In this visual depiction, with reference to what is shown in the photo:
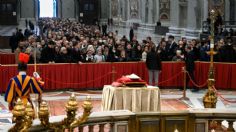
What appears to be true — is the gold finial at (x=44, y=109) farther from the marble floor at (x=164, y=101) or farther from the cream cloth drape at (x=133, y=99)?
the marble floor at (x=164, y=101)

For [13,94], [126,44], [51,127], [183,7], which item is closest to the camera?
[51,127]

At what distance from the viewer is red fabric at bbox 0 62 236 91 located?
63.6 feet

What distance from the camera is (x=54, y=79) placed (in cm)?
1948

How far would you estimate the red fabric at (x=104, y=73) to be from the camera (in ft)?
63.6

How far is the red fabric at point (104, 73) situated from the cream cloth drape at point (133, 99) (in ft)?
28.4

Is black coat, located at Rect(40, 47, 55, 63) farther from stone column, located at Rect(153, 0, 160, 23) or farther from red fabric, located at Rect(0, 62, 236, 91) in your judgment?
stone column, located at Rect(153, 0, 160, 23)

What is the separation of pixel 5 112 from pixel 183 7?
2206 cm

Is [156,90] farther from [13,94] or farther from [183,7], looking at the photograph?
[183,7]

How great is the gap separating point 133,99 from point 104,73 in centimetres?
955

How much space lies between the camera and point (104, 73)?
65.7 ft

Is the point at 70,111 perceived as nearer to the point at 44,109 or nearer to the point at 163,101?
the point at 44,109

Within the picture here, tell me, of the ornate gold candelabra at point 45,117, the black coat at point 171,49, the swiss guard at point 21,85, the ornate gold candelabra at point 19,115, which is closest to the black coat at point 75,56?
the black coat at point 171,49

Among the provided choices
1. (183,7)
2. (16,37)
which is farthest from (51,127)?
(183,7)

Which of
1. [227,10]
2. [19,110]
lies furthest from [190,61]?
[227,10]
